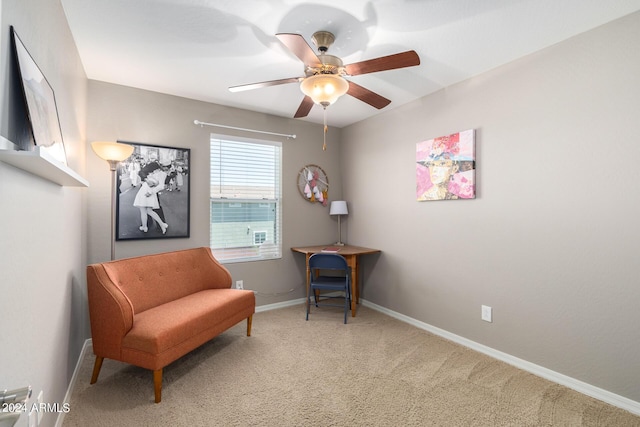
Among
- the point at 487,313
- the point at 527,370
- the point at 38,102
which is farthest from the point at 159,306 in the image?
the point at 527,370

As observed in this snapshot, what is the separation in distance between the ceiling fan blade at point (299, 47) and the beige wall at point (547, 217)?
1.66 metres

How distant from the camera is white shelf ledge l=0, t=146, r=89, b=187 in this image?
0.96m

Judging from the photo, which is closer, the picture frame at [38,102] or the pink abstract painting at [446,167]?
the picture frame at [38,102]

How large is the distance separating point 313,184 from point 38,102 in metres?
3.02

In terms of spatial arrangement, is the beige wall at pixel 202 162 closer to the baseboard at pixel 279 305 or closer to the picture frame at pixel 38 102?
the baseboard at pixel 279 305

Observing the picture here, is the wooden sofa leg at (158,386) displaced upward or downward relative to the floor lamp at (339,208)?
downward

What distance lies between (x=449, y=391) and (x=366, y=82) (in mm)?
2583

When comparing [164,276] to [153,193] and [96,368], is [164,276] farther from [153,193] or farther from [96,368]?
[153,193]

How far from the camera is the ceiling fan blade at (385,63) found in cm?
181

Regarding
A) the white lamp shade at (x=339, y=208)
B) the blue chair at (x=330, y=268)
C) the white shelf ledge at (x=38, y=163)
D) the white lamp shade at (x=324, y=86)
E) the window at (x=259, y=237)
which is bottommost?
the blue chair at (x=330, y=268)

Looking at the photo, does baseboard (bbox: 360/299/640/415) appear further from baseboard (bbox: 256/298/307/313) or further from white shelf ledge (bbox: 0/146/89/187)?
white shelf ledge (bbox: 0/146/89/187)

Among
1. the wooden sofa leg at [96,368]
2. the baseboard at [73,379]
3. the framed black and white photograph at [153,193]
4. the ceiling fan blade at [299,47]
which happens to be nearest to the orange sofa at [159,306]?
the wooden sofa leg at [96,368]

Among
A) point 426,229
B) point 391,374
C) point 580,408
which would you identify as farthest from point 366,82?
point 580,408

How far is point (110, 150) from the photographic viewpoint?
8.15ft
